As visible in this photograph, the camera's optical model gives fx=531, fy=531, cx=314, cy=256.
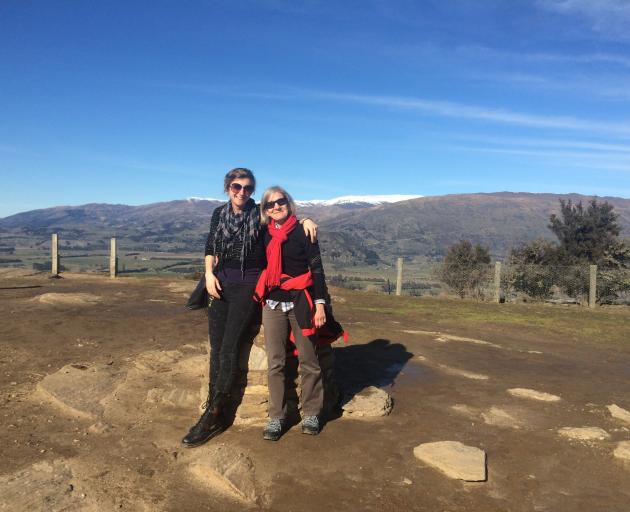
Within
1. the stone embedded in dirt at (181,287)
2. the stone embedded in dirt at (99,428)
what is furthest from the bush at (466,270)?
the stone embedded in dirt at (99,428)

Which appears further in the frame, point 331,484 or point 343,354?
point 343,354

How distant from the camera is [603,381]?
686 cm

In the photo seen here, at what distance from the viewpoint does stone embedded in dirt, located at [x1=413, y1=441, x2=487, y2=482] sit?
12.5ft

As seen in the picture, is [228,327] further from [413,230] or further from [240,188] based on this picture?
[413,230]

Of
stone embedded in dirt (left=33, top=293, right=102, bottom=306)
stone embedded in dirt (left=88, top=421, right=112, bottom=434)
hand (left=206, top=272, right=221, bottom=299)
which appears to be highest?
hand (left=206, top=272, right=221, bottom=299)

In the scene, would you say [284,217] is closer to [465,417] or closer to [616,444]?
[465,417]

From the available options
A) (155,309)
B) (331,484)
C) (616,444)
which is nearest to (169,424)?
(331,484)

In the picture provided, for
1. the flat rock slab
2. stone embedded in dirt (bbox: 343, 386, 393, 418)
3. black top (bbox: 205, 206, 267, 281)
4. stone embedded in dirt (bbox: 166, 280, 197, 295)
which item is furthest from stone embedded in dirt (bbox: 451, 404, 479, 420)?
stone embedded in dirt (bbox: 166, 280, 197, 295)

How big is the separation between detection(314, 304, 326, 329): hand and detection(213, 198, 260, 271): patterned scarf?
70cm

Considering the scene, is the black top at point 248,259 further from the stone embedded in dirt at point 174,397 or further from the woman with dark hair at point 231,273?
the stone embedded in dirt at point 174,397

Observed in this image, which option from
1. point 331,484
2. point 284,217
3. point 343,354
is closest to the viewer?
point 331,484

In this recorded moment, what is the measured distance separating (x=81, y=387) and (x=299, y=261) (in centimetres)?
269

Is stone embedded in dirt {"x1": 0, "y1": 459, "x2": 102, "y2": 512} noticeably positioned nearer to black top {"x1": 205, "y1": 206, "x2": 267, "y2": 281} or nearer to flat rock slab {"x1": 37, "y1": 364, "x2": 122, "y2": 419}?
flat rock slab {"x1": 37, "y1": 364, "x2": 122, "y2": 419}

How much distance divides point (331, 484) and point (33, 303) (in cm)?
853
